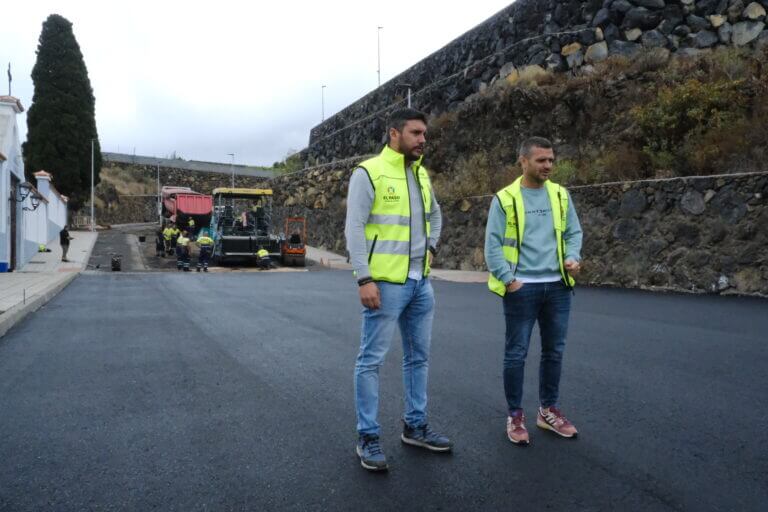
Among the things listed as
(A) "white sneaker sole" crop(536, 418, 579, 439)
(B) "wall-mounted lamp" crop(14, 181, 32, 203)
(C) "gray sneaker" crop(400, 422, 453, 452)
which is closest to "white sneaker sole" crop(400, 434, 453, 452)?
(C) "gray sneaker" crop(400, 422, 453, 452)

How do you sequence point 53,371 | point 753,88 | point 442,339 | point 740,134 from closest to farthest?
point 53,371 → point 442,339 → point 740,134 → point 753,88

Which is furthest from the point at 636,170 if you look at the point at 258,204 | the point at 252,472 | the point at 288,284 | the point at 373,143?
the point at 373,143

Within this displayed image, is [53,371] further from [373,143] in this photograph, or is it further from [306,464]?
[373,143]

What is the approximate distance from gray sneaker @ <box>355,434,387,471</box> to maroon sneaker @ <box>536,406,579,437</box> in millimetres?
1178

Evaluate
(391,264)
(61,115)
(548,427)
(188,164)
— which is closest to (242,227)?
(548,427)

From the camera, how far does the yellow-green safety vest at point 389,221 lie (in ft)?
11.5

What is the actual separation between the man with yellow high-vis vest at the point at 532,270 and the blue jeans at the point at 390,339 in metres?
0.53

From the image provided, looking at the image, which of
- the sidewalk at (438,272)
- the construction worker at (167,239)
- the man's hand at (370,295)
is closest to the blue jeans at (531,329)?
the man's hand at (370,295)

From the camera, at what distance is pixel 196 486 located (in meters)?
3.19

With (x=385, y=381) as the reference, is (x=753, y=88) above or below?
above

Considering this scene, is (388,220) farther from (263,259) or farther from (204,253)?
(263,259)

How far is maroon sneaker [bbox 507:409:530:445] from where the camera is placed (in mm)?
3770

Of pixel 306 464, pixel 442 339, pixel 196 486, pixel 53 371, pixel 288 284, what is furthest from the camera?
pixel 288 284

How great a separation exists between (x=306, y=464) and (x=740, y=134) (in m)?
12.6
